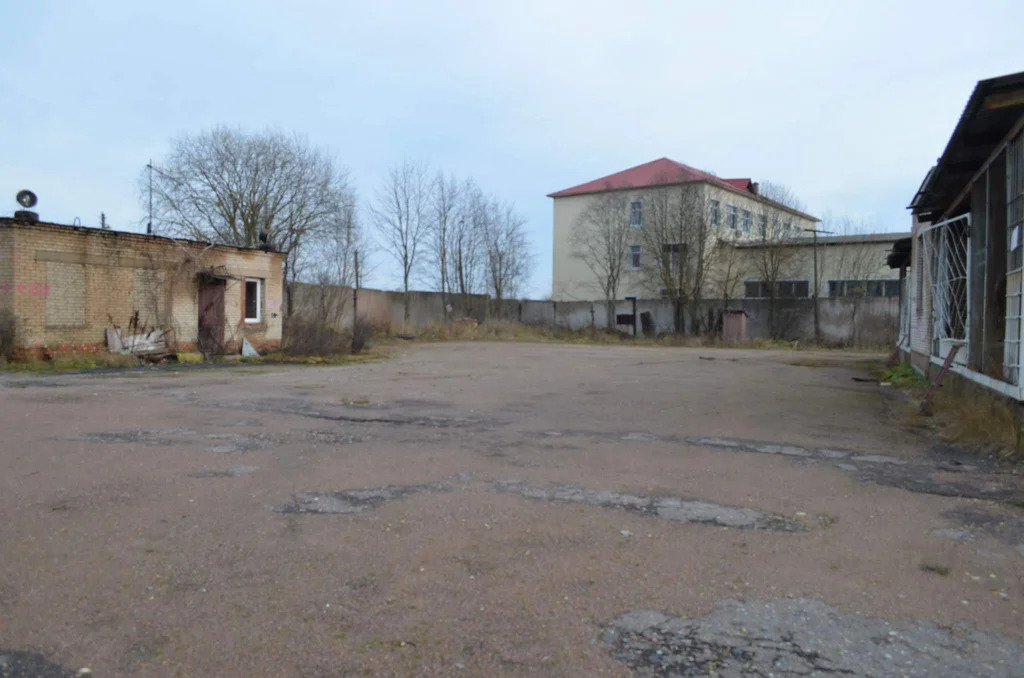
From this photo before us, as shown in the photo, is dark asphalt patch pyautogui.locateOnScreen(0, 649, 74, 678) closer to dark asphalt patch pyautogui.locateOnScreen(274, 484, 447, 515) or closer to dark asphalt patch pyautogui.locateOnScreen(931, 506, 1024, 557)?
dark asphalt patch pyautogui.locateOnScreen(274, 484, 447, 515)

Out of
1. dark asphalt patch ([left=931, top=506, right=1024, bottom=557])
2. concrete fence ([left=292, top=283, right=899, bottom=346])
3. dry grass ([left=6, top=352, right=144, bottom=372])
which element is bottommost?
dark asphalt patch ([left=931, top=506, right=1024, bottom=557])

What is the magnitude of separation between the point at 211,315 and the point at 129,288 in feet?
8.89

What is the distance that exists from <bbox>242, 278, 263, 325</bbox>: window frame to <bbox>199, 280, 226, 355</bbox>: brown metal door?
0.83m

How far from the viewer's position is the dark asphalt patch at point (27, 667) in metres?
2.83

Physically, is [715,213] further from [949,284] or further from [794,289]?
[949,284]

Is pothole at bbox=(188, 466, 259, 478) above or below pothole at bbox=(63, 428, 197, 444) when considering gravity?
below

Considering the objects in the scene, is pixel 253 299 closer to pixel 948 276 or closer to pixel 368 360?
pixel 368 360

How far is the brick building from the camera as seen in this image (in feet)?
53.6

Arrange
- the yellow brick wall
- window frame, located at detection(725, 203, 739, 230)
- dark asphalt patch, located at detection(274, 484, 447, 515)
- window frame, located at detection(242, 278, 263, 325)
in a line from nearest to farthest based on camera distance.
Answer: dark asphalt patch, located at detection(274, 484, 447, 515) < the yellow brick wall < window frame, located at detection(242, 278, 263, 325) < window frame, located at detection(725, 203, 739, 230)

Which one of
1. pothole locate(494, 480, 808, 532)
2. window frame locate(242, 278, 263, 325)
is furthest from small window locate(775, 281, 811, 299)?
pothole locate(494, 480, 808, 532)

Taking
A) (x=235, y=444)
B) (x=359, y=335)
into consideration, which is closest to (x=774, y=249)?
(x=359, y=335)

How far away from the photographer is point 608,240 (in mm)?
40656

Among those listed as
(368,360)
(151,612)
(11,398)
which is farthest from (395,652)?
(368,360)

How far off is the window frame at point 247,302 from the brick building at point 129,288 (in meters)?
0.03
